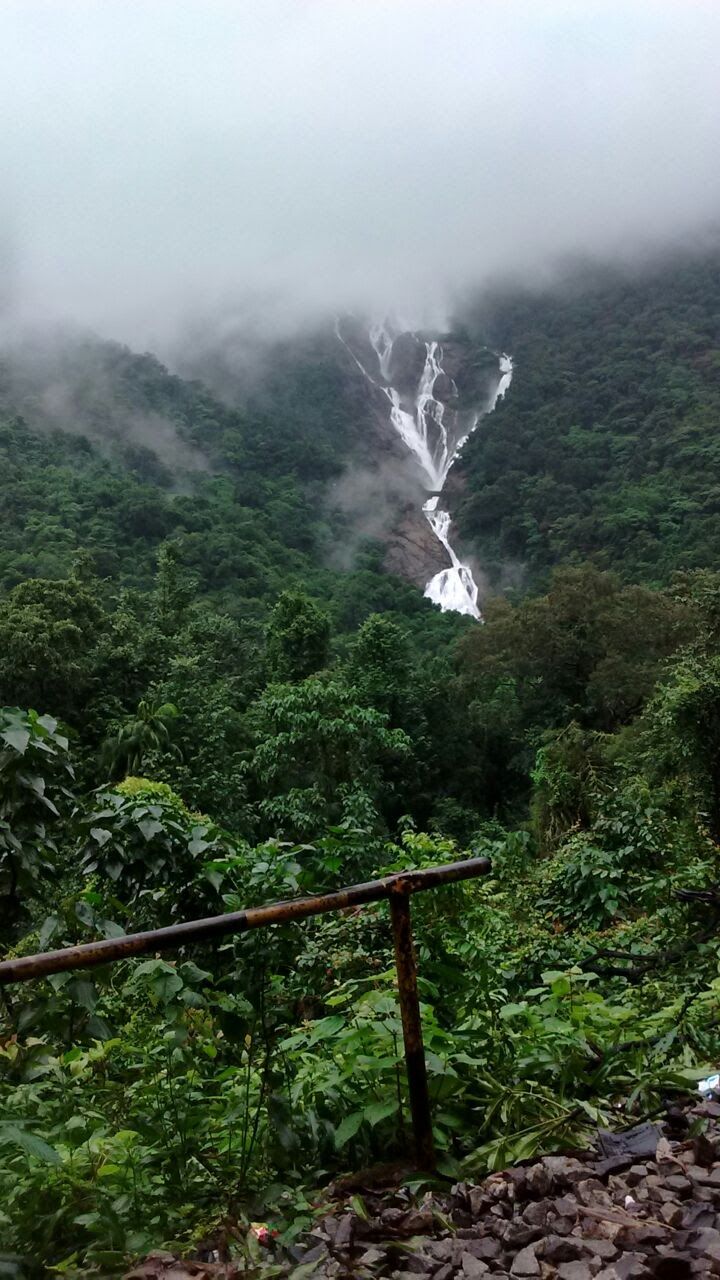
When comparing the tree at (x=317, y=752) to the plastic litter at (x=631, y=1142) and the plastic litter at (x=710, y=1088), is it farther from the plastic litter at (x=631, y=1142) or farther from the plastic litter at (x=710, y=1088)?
the plastic litter at (x=631, y=1142)

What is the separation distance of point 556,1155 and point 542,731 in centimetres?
2081

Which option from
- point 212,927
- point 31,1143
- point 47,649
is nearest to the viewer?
point 31,1143

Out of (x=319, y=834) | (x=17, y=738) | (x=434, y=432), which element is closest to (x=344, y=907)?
(x=17, y=738)

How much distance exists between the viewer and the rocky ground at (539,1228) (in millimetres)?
1626

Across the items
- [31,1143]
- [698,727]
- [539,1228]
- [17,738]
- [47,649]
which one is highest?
[47,649]

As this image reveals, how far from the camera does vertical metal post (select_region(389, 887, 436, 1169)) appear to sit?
1974mm

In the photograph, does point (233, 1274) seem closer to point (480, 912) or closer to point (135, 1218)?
point (135, 1218)

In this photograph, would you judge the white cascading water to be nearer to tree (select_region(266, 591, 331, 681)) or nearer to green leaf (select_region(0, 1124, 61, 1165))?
tree (select_region(266, 591, 331, 681))

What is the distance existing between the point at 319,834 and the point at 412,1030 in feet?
40.8

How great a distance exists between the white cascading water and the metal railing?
182 feet

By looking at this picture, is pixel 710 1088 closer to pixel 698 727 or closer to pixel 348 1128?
pixel 348 1128

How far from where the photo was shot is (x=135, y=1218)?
5.81 feet

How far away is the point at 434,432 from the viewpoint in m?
91.1

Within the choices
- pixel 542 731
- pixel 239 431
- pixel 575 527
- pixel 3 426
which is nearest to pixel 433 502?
pixel 239 431
